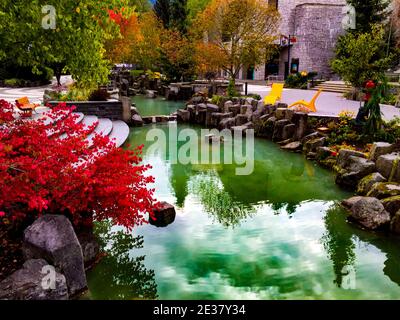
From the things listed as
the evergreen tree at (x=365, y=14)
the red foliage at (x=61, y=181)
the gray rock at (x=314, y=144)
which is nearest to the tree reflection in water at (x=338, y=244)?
the red foliage at (x=61, y=181)

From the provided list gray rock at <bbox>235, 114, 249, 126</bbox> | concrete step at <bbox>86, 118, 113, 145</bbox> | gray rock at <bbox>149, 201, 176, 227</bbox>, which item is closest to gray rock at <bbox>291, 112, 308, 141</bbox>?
gray rock at <bbox>235, 114, 249, 126</bbox>

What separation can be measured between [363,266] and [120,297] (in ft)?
13.5

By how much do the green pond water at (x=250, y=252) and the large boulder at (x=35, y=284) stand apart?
946 mm

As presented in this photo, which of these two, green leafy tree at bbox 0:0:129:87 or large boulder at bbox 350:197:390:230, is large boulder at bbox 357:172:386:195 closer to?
large boulder at bbox 350:197:390:230

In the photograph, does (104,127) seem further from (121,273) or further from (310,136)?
(121,273)

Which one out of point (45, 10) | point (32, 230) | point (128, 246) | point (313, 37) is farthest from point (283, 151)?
point (313, 37)

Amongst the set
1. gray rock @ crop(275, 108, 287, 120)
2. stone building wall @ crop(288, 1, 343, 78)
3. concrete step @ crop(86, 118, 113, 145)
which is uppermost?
stone building wall @ crop(288, 1, 343, 78)

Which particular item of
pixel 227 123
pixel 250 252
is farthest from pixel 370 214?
pixel 227 123

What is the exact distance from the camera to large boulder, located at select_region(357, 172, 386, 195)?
9.37m

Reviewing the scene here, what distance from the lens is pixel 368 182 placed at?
31.0 feet

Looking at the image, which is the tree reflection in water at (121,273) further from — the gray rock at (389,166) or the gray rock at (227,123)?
the gray rock at (227,123)

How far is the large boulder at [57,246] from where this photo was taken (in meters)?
4.97

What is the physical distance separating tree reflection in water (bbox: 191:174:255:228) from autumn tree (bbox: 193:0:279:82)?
46.5ft

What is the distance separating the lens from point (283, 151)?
14656 mm
